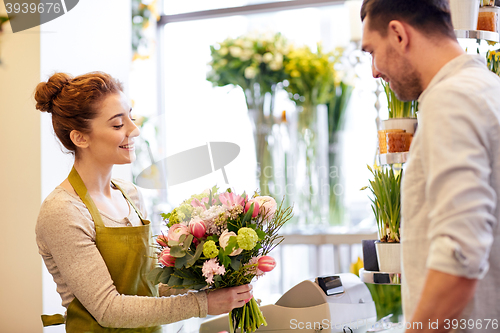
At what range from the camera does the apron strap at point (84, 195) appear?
4.68 feet

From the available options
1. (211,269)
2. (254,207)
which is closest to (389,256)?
(254,207)

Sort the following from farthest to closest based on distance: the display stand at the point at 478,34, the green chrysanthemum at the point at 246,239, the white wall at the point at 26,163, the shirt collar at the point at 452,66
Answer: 1. the white wall at the point at 26,163
2. the display stand at the point at 478,34
3. the green chrysanthemum at the point at 246,239
4. the shirt collar at the point at 452,66

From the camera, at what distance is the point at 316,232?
3365mm

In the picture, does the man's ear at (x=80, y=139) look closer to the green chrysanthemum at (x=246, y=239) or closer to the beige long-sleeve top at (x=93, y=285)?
the beige long-sleeve top at (x=93, y=285)

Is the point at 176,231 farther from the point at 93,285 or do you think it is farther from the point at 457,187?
the point at 457,187

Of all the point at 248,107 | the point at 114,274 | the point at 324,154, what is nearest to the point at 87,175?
the point at 114,274

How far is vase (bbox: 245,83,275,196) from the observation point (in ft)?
11.2

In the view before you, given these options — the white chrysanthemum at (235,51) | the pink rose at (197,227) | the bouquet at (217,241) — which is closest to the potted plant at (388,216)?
the bouquet at (217,241)

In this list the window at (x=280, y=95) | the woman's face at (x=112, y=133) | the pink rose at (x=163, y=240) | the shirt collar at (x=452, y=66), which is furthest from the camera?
the window at (x=280, y=95)

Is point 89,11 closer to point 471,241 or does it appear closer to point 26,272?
point 26,272

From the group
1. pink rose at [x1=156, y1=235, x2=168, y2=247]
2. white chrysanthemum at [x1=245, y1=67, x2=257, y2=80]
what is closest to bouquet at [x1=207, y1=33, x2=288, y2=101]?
white chrysanthemum at [x1=245, y1=67, x2=257, y2=80]

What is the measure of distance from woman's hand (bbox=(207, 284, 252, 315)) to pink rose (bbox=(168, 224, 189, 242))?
220 mm

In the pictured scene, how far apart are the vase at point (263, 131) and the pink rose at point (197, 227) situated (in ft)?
7.19

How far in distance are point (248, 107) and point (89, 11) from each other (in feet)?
4.98
